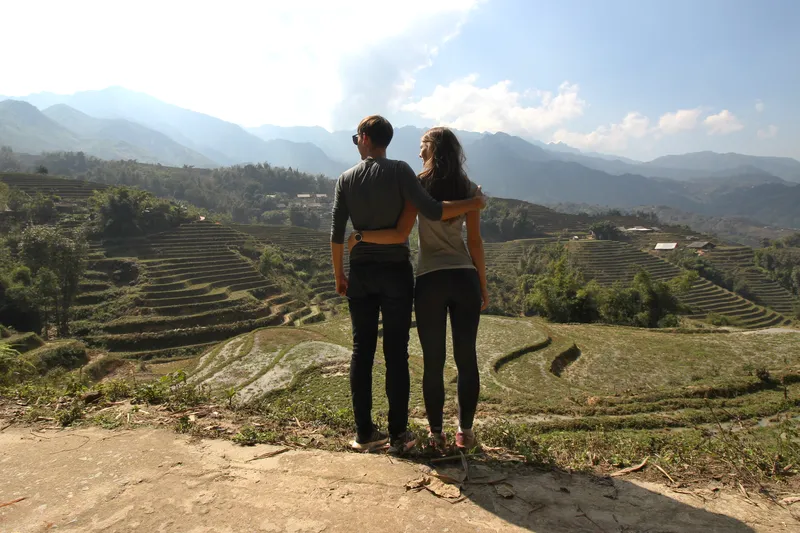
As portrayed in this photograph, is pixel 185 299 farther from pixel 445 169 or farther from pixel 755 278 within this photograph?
pixel 755 278

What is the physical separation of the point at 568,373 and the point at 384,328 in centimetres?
1370

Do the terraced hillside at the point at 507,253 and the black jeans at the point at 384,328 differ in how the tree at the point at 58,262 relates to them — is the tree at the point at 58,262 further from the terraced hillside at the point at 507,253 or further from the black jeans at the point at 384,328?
the terraced hillside at the point at 507,253

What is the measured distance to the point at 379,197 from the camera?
9.45 feet

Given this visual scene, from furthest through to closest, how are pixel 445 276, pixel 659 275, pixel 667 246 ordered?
pixel 667 246 → pixel 659 275 → pixel 445 276

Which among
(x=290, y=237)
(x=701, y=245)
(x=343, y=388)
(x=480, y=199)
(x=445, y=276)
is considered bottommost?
(x=343, y=388)

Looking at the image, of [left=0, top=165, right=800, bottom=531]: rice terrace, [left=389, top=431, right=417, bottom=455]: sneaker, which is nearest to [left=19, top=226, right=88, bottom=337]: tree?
[left=0, top=165, right=800, bottom=531]: rice terrace

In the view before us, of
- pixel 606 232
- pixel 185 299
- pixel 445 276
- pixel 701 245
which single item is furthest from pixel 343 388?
pixel 701 245

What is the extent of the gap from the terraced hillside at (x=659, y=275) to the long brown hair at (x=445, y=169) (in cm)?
4860

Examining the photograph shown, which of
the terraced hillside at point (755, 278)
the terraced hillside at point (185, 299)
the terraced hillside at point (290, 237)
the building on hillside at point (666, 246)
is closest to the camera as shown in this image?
the terraced hillside at point (185, 299)

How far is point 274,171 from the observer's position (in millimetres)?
132375

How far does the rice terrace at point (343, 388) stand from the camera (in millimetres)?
2354

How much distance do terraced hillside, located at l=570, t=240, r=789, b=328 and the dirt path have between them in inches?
1907

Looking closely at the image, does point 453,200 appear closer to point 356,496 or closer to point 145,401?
point 356,496

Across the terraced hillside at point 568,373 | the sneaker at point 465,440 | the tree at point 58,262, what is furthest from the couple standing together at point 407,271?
the tree at point 58,262
